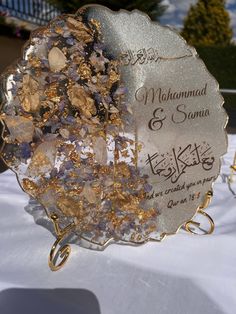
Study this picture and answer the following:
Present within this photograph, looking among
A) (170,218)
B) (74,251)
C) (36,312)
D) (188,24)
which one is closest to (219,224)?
(170,218)

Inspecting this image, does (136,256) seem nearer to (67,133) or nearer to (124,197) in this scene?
(124,197)

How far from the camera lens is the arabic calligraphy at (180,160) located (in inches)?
27.6

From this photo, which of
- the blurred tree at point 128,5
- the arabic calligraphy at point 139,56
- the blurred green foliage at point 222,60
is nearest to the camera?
the arabic calligraphy at point 139,56

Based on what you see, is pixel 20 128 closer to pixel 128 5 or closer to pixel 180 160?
pixel 180 160

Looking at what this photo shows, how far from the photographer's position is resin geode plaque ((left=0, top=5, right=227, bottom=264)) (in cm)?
63

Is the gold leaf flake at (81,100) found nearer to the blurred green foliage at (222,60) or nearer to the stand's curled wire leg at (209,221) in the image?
the stand's curled wire leg at (209,221)

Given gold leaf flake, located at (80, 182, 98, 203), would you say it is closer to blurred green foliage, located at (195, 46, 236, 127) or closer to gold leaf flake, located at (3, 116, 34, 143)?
gold leaf flake, located at (3, 116, 34, 143)

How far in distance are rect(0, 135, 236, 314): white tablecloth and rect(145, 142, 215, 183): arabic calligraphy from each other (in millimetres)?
130

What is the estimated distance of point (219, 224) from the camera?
0.81m

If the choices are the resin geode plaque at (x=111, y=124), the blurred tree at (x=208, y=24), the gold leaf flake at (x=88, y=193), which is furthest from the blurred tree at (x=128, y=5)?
the gold leaf flake at (x=88, y=193)

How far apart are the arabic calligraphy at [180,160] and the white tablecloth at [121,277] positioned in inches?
5.1

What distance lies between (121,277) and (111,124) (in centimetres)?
26

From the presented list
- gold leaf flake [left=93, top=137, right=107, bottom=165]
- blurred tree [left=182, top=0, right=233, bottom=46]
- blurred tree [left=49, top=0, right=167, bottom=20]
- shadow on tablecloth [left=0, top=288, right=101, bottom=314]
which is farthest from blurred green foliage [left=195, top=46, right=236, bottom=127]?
shadow on tablecloth [left=0, top=288, right=101, bottom=314]

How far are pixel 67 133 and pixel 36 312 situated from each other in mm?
290
